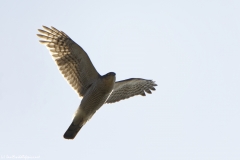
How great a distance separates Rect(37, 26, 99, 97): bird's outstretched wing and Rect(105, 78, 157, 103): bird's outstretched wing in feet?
2.76

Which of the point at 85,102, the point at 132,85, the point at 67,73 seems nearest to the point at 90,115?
the point at 85,102

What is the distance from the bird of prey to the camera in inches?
396

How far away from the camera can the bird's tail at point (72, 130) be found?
9961mm

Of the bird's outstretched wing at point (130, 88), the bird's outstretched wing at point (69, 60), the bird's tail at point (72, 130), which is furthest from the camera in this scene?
the bird's outstretched wing at point (130, 88)

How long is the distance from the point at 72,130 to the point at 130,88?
2.47m

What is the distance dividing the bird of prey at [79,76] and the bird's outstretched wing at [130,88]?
1.11 feet

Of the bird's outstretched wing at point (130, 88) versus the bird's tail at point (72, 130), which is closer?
the bird's tail at point (72, 130)

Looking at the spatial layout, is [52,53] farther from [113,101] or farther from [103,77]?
[113,101]

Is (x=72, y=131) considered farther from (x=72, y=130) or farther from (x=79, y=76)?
(x=79, y=76)

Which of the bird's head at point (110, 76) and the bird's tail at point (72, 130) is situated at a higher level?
the bird's head at point (110, 76)

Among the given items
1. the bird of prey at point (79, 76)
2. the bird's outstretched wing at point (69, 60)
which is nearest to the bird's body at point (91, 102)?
the bird of prey at point (79, 76)

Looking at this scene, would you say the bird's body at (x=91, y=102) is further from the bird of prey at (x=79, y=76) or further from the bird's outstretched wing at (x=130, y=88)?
the bird's outstretched wing at (x=130, y=88)

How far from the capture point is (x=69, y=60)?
10.5 metres

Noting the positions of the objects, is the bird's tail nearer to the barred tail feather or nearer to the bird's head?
the barred tail feather
